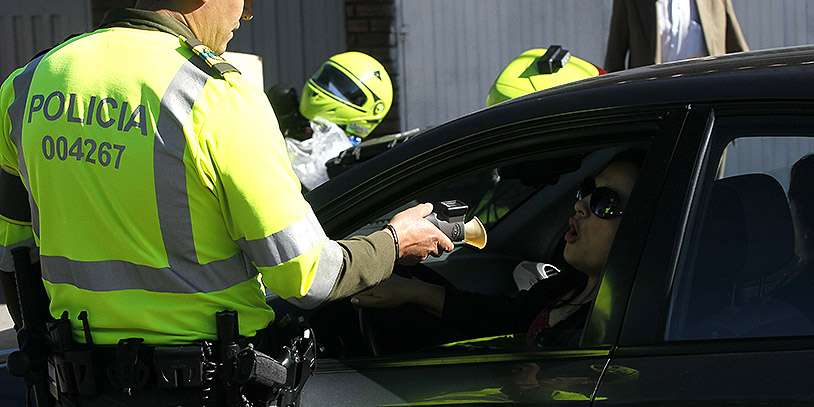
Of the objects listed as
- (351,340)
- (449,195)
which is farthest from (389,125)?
(351,340)

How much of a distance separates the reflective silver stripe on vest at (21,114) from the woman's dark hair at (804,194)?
4.32 ft

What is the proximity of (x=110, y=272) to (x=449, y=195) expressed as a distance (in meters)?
1.24

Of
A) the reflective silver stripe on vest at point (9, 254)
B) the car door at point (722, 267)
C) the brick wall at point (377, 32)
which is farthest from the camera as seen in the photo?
the brick wall at point (377, 32)

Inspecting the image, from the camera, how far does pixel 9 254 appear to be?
2438mm

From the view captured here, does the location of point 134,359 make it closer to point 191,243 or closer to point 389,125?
point 191,243

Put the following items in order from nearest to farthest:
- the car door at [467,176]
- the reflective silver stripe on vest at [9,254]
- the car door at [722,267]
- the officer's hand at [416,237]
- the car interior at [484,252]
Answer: the car door at [722,267], the car door at [467,176], the officer's hand at [416,237], the reflective silver stripe on vest at [9,254], the car interior at [484,252]

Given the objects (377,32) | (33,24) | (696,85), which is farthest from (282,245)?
(33,24)

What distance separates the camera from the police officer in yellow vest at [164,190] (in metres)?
2.08

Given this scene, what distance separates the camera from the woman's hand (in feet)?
8.77

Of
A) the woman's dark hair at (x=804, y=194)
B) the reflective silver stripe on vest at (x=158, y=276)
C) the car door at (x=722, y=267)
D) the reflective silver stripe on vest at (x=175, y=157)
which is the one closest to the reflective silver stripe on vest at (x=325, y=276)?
the reflective silver stripe on vest at (x=158, y=276)

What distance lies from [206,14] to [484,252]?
1.27 meters

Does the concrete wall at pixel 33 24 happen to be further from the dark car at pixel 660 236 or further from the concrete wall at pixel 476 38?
the dark car at pixel 660 236

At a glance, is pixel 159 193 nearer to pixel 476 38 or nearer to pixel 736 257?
pixel 736 257

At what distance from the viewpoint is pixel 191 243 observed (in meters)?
2.14
